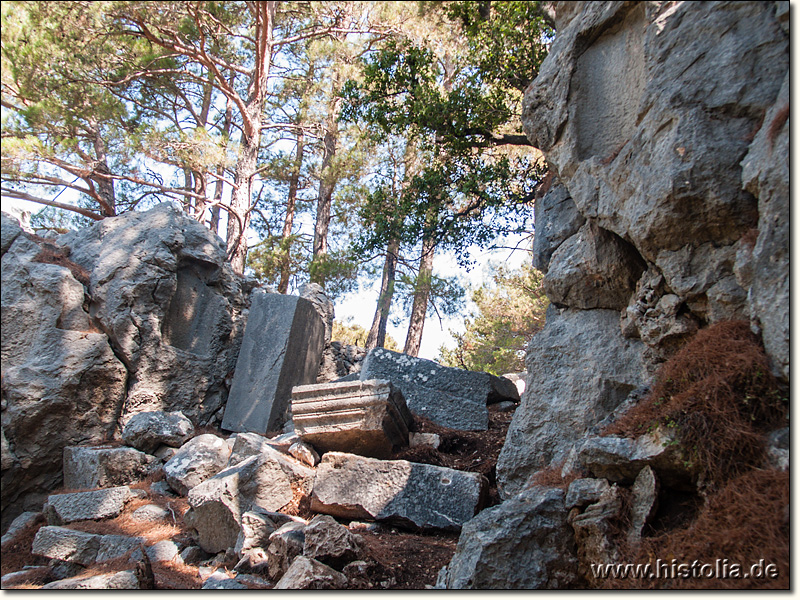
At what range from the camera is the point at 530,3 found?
5.80 metres

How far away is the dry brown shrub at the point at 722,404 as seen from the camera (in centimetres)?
244

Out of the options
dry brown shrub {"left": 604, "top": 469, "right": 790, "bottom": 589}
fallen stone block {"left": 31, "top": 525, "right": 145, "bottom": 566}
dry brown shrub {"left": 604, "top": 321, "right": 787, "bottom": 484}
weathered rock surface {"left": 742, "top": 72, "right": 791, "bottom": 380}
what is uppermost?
weathered rock surface {"left": 742, "top": 72, "right": 791, "bottom": 380}

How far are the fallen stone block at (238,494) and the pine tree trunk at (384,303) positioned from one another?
5600 millimetres

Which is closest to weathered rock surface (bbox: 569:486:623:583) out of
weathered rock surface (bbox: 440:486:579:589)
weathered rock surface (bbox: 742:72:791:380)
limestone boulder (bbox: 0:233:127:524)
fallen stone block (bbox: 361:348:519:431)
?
weathered rock surface (bbox: 440:486:579:589)

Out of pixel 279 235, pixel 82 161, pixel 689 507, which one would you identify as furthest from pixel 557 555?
pixel 279 235

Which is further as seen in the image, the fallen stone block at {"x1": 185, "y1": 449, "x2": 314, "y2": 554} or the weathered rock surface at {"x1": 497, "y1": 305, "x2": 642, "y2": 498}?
the fallen stone block at {"x1": 185, "y1": 449, "x2": 314, "y2": 554}

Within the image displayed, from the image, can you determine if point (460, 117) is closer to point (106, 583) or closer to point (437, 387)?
point (437, 387)

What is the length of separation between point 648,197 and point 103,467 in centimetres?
481

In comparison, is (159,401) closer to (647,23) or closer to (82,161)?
(82,161)

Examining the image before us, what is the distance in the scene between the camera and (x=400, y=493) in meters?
4.08

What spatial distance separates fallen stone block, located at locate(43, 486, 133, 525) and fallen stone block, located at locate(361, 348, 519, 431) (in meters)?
2.44

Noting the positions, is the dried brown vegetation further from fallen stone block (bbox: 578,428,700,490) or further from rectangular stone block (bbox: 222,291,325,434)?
rectangular stone block (bbox: 222,291,325,434)

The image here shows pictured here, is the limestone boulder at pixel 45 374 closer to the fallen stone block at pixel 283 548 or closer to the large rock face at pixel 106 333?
the large rock face at pixel 106 333

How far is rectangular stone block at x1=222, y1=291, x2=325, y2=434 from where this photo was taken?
655 cm
